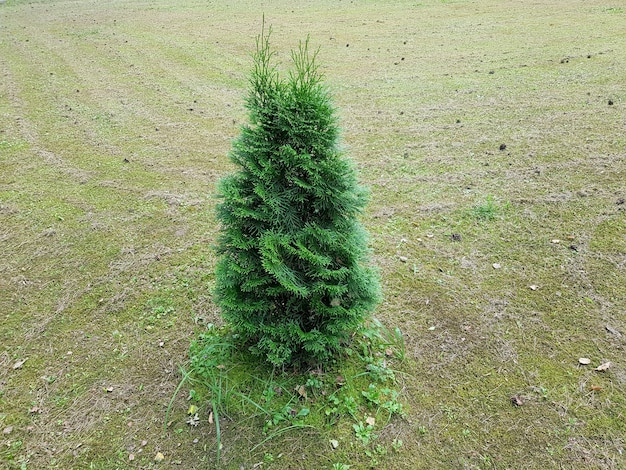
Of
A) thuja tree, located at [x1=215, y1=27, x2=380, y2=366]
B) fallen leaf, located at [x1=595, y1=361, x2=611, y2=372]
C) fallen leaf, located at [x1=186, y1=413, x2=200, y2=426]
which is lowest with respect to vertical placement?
fallen leaf, located at [x1=186, y1=413, x2=200, y2=426]

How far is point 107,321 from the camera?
3.16 m

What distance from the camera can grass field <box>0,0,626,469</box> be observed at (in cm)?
237

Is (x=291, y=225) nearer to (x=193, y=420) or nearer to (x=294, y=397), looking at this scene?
(x=294, y=397)

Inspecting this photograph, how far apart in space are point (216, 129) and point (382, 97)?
303 cm

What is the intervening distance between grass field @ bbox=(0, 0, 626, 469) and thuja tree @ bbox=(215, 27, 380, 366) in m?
0.61

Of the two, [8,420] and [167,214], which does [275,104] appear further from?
[167,214]

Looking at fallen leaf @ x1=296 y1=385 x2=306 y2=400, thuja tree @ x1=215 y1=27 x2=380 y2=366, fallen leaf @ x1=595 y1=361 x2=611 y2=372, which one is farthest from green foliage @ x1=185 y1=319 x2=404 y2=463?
fallen leaf @ x1=595 y1=361 x2=611 y2=372

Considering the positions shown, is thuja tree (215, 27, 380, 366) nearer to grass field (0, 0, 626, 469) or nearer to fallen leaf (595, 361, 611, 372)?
grass field (0, 0, 626, 469)

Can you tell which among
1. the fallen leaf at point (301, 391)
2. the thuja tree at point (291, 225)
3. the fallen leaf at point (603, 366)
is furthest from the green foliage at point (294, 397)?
the fallen leaf at point (603, 366)

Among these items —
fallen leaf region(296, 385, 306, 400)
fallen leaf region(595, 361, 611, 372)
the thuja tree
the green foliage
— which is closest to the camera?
the thuja tree

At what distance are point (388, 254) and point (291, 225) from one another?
1.75 meters

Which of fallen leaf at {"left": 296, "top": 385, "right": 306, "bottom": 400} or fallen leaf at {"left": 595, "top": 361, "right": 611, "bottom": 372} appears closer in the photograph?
fallen leaf at {"left": 296, "top": 385, "right": 306, "bottom": 400}

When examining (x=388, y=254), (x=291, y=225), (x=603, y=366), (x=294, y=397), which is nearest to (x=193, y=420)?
(x=294, y=397)

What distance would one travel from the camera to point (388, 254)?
3.81 meters
